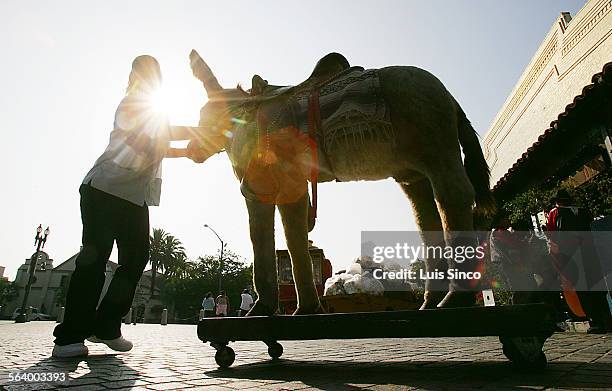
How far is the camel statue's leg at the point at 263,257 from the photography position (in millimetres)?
2523

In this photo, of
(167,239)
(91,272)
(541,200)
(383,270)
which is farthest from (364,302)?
(167,239)

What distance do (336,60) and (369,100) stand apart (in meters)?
0.74

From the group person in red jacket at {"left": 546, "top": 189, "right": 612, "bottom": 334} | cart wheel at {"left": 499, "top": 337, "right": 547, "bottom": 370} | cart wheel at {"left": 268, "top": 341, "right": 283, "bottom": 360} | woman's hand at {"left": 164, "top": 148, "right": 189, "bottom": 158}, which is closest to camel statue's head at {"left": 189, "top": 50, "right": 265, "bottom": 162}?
woman's hand at {"left": 164, "top": 148, "right": 189, "bottom": 158}

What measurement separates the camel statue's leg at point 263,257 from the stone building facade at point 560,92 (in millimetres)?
6008

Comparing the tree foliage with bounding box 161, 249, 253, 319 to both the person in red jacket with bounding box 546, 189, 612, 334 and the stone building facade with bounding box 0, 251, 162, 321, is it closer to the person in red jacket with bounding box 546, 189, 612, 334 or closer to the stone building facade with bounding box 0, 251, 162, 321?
the stone building facade with bounding box 0, 251, 162, 321

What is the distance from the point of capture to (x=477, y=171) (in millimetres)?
2676

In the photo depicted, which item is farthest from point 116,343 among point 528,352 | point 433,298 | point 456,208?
point 528,352

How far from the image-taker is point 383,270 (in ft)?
37.2

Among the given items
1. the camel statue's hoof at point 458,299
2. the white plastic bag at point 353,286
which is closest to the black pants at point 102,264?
the camel statue's hoof at point 458,299

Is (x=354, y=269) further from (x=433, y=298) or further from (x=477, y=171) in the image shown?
(x=433, y=298)

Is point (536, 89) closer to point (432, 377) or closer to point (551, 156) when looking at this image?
point (551, 156)

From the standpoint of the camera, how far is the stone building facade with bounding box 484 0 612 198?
23.8ft

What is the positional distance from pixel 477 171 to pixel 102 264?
3.12m

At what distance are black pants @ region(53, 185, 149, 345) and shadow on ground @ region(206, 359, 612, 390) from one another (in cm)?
154
